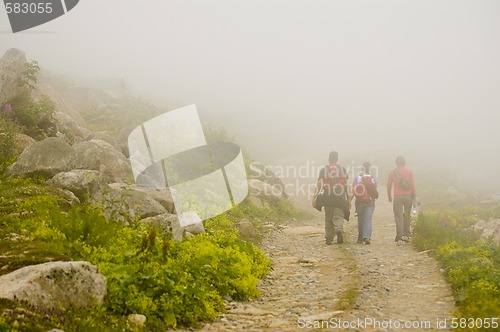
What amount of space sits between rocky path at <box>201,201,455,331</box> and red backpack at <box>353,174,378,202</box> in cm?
160

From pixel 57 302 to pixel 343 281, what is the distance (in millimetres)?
6092

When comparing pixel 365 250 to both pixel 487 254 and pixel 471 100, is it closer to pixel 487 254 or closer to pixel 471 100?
pixel 487 254

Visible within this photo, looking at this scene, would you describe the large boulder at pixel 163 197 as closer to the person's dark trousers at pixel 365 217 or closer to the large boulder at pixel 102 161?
the large boulder at pixel 102 161

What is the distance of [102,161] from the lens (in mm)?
14570

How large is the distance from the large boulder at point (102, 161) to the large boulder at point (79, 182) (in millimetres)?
1201

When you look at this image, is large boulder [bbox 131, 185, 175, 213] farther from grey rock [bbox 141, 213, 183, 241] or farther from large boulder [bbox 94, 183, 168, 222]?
grey rock [bbox 141, 213, 183, 241]

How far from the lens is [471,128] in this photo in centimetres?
7400

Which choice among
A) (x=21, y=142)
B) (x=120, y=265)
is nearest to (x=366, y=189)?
(x=120, y=265)

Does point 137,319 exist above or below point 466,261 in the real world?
above

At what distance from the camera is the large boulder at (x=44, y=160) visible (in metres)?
11.5

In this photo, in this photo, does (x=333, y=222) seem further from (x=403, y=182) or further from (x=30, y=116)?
(x=30, y=116)

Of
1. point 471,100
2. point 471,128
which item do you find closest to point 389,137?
point 471,128

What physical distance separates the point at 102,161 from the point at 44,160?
9.43 ft

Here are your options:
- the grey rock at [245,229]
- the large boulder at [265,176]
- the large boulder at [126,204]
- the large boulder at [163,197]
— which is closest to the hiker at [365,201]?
the grey rock at [245,229]
